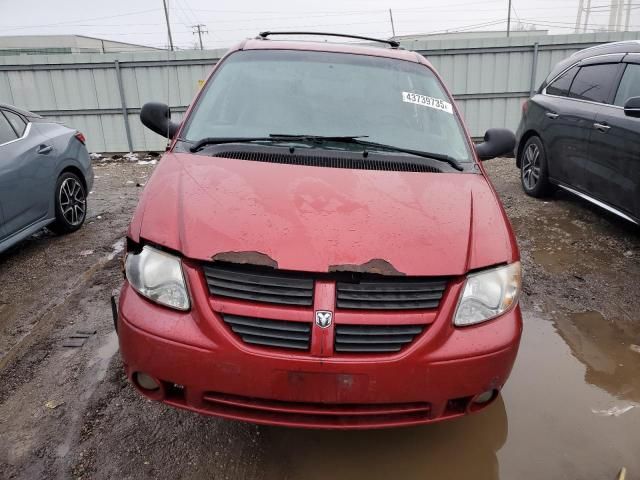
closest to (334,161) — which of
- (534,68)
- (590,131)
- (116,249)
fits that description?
(116,249)

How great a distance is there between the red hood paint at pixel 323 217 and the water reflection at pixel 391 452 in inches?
34.4

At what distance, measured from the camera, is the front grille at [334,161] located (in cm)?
239

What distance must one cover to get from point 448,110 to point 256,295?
186cm

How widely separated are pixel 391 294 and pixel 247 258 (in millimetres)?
546

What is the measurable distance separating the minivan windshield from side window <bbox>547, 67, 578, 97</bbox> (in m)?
3.27

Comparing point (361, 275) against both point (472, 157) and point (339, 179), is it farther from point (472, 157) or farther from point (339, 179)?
point (472, 157)

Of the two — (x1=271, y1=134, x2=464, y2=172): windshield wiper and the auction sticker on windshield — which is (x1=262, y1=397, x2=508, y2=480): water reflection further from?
the auction sticker on windshield

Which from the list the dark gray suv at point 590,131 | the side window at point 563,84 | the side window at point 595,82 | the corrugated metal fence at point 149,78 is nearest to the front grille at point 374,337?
the dark gray suv at point 590,131

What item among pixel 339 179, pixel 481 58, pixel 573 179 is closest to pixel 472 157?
pixel 339 179

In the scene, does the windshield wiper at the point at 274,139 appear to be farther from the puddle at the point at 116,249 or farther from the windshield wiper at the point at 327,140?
the puddle at the point at 116,249

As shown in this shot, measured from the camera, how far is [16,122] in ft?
15.2

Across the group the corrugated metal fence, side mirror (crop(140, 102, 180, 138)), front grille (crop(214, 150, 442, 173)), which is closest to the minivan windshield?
front grille (crop(214, 150, 442, 173))

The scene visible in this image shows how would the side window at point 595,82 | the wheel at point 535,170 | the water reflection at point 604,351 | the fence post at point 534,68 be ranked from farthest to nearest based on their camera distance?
1. the fence post at point 534,68
2. the wheel at point 535,170
3. the side window at point 595,82
4. the water reflection at point 604,351

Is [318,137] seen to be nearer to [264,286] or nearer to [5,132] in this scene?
[264,286]
